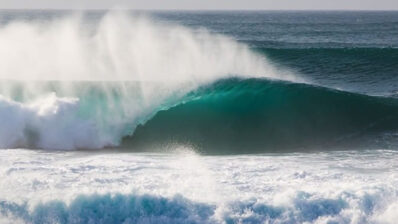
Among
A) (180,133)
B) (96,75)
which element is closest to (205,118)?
(180,133)

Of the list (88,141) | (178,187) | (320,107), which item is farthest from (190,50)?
(178,187)

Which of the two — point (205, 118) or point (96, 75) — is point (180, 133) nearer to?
point (205, 118)

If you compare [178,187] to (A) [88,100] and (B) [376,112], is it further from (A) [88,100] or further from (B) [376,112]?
(B) [376,112]

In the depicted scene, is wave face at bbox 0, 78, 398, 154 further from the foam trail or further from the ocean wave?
the ocean wave

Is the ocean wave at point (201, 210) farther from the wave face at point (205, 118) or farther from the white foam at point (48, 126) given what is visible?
the white foam at point (48, 126)

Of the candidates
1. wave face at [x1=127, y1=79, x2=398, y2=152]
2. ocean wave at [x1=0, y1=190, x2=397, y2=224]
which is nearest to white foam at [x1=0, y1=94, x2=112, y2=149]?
wave face at [x1=127, y1=79, x2=398, y2=152]

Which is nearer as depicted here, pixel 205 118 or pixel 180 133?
pixel 180 133
